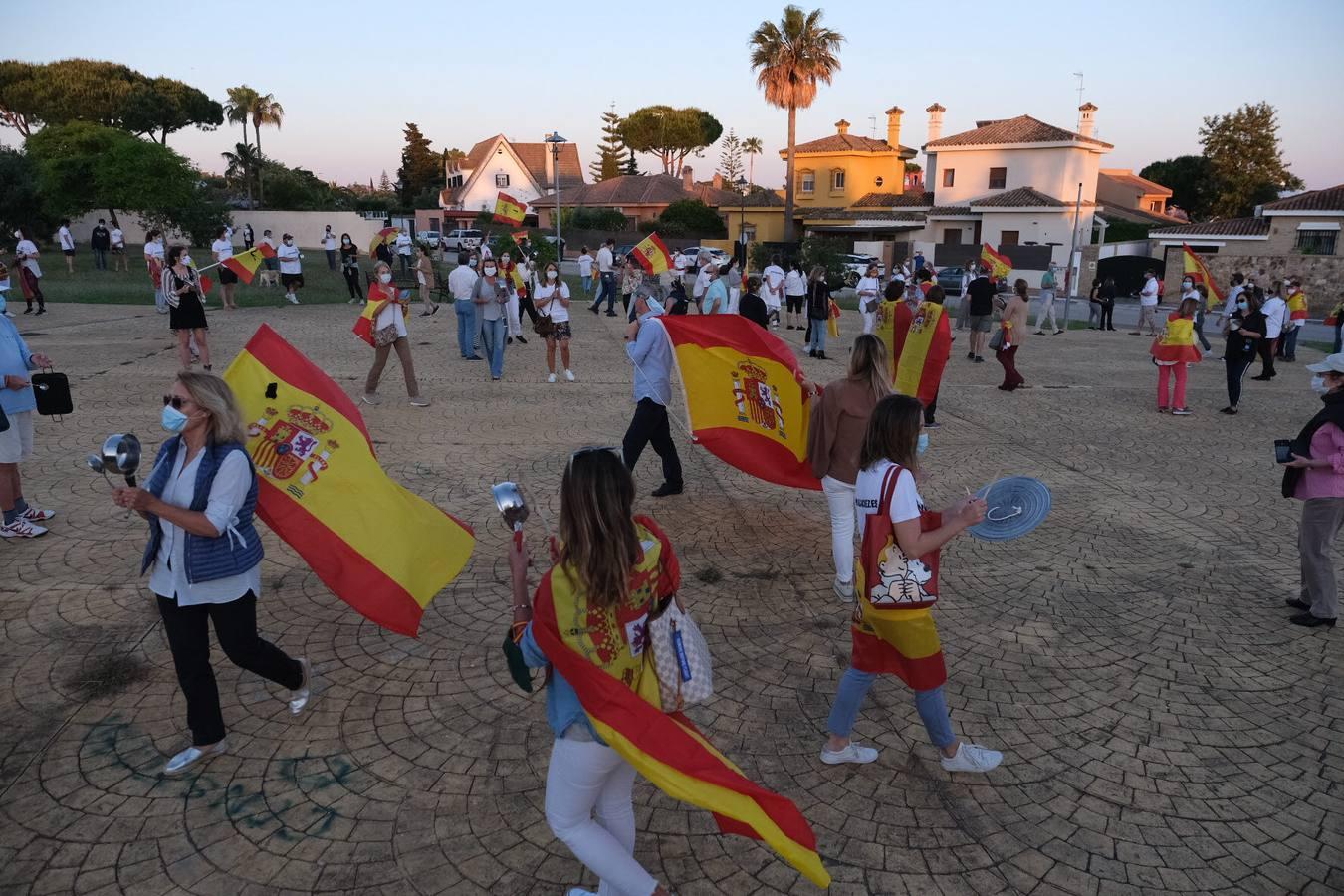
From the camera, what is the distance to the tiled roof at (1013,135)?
4703cm

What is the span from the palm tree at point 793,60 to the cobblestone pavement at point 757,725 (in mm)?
45536

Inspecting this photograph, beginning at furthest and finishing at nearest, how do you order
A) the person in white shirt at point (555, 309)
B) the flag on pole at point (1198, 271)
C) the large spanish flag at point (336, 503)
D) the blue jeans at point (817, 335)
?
the blue jeans at point (817, 335), the flag on pole at point (1198, 271), the person in white shirt at point (555, 309), the large spanish flag at point (336, 503)

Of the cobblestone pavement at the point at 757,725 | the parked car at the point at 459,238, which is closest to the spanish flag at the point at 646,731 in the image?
the cobblestone pavement at the point at 757,725

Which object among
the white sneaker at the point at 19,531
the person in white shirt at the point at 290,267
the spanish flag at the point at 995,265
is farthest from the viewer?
the person in white shirt at the point at 290,267

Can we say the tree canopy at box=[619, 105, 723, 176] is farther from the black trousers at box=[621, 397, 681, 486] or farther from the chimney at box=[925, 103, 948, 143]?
the black trousers at box=[621, 397, 681, 486]

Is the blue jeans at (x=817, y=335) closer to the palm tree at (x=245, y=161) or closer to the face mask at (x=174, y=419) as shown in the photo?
the face mask at (x=174, y=419)

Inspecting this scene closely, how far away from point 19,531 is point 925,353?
29.1ft

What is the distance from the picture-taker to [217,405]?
3.62 metres

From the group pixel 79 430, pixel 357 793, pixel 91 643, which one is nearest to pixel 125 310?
pixel 79 430

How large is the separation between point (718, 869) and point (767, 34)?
52049 millimetres

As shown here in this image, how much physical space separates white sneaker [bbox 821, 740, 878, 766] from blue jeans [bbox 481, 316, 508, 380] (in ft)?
32.2

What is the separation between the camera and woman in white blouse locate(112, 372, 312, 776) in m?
3.55

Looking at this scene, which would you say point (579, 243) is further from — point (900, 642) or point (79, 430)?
point (900, 642)

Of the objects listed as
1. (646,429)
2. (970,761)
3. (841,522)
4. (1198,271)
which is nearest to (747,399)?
(841,522)
